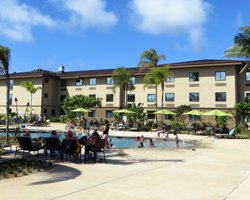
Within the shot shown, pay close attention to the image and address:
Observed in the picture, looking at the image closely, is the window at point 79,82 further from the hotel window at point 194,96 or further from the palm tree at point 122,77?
the hotel window at point 194,96

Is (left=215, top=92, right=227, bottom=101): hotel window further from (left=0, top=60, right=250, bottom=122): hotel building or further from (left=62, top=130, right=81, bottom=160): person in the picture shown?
(left=62, top=130, right=81, bottom=160): person

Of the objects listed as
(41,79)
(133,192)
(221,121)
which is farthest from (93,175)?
(41,79)

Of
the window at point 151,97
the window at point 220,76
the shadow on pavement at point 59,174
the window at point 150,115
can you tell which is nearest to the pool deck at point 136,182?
the shadow on pavement at point 59,174

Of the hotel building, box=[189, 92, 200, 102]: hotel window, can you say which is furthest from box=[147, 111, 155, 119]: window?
box=[189, 92, 200, 102]: hotel window

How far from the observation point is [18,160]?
38.2 ft

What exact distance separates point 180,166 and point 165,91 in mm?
36972

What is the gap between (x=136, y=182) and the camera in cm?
881

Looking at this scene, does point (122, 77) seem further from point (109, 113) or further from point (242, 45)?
point (242, 45)

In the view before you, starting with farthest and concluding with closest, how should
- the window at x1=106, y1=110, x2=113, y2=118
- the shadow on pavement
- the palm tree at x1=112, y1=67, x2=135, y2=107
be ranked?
1. the window at x1=106, y1=110, x2=113, y2=118
2. the palm tree at x1=112, y1=67, x2=135, y2=107
3. the shadow on pavement

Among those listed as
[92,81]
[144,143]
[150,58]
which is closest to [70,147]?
[144,143]

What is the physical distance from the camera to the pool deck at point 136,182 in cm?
732

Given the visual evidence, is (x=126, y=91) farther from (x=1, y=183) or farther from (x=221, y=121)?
(x=1, y=183)

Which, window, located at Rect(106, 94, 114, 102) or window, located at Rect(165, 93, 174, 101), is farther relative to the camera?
window, located at Rect(106, 94, 114, 102)

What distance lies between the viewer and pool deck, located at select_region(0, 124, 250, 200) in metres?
→ 7.32
